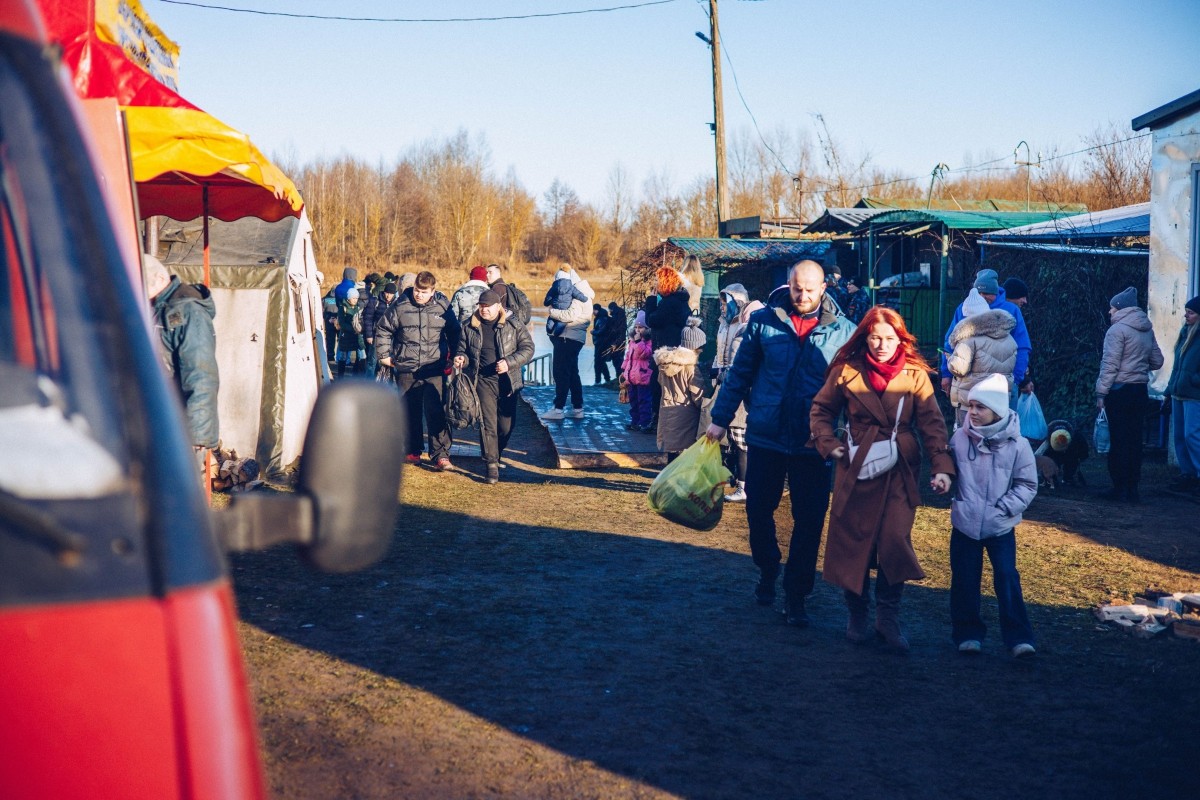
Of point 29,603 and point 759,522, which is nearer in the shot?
point 29,603

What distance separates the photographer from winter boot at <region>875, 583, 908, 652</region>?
5.91 meters

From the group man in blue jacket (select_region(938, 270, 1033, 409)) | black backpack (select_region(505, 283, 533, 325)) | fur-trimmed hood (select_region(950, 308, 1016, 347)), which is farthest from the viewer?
black backpack (select_region(505, 283, 533, 325))

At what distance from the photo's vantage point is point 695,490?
6680 millimetres

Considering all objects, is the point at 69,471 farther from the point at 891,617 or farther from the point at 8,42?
the point at 891,617

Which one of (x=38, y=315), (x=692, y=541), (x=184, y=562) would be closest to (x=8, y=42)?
(x=38, y=315)

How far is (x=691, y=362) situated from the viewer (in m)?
10.5

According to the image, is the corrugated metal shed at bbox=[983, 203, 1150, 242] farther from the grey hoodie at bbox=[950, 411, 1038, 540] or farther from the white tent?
the grey hoodie at bbox=[950, 411, 1038, 540]

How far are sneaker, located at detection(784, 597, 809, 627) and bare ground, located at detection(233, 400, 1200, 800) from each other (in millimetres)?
82

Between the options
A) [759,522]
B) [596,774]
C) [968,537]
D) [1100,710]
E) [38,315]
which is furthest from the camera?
[759,522]

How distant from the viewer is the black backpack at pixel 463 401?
35.5ft

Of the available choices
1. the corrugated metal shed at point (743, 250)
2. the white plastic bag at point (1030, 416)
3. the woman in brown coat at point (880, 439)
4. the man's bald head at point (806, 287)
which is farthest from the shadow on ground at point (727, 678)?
the corrugated metal shed at point (743, 250)

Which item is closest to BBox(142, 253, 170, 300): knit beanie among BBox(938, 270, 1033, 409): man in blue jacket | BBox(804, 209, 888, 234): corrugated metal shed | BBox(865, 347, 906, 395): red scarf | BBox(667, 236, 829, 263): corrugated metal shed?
BBox(865, 347, 906, 395): red scarf

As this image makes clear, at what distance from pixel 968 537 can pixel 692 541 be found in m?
2.91

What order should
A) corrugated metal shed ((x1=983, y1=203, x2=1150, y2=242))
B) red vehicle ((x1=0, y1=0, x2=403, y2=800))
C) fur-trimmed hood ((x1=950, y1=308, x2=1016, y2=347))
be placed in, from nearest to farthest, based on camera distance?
red vehicle ((x1=0, y1=0, x2=403, y2=800)) < fur-trimmed hood ((x1=950, y1=308, x2=1016, y2=347)) < corrugated metal shed ((x1=983, y1=203, x2=1150, y2=242))
